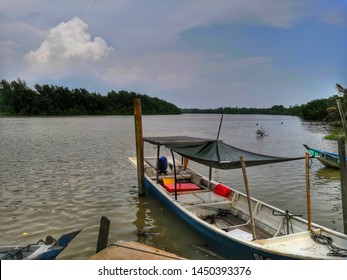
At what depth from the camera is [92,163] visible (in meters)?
19.0

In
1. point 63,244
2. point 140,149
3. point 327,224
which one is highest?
point 140,149

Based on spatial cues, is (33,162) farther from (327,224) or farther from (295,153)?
(295,153)

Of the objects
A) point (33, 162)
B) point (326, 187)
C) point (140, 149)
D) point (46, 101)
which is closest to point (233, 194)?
point (140, 149)

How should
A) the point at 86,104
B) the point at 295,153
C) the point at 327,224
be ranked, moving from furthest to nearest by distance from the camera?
the point at 86,104 → the point at 295,153 → the point at 327,224

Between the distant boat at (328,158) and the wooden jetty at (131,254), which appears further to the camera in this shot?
the distant boat at (328,158)

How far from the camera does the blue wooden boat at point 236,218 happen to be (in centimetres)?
606

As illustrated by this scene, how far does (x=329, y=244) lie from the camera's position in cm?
616

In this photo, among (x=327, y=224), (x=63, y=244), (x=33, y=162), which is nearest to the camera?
(x=63, y=244)

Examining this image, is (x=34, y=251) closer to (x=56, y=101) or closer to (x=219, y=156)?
(x=219, y=156)

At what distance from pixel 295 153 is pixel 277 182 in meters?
12.7

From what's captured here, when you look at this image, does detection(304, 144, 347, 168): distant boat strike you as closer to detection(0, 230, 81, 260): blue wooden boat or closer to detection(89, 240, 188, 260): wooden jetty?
detection(89, 240, 188, 260): wooden jetty

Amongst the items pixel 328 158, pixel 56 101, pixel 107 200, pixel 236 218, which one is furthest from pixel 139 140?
pixel 56 101

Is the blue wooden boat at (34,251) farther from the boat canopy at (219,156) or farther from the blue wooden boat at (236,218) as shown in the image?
the boat canopy at (219,156)

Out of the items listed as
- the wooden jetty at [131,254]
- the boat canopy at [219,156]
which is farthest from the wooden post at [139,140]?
the wooden jetty at [131,254]
